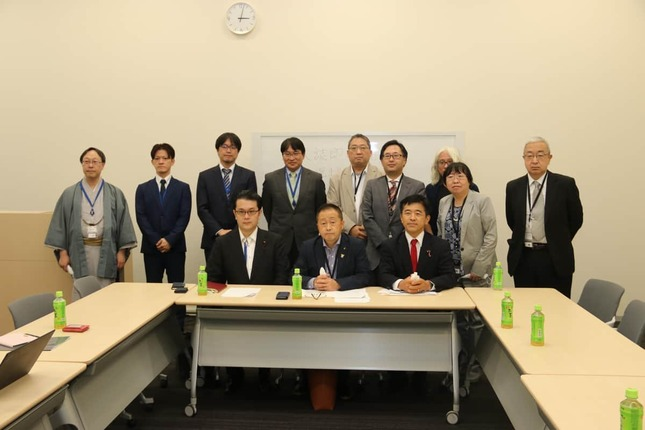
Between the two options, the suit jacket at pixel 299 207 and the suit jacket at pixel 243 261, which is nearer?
the suit jacket at pixel 243 261

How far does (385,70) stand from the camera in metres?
5.34

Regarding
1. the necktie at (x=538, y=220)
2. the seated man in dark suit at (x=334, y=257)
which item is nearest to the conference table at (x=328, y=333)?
the seated man in dark suit at (x=334, y=257)

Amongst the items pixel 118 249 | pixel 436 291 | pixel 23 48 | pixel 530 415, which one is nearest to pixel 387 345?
pixel 436 291

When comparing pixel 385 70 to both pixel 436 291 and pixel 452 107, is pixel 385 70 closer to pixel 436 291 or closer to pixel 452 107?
pixel 452 107

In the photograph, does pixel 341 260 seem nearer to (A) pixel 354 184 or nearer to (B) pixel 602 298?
(A) pixel 354 184

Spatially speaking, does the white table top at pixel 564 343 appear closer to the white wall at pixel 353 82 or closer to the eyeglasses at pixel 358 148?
the eyeglasses at pixel 358 148

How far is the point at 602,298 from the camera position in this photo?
323 cm

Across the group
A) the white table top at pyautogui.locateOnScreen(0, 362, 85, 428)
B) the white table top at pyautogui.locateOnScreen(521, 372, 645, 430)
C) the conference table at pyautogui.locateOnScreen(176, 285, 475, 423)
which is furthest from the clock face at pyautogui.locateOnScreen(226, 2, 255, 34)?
the white table top at pyautogui.locateOnScreen(521, 372, 645, 430)

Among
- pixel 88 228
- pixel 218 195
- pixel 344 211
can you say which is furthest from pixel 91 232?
pixel 344 211

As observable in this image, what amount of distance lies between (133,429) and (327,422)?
3.71 ft

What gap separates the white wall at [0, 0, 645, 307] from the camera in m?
5.26

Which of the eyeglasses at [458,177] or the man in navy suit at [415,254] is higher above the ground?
the eyeglasses at [458,177]

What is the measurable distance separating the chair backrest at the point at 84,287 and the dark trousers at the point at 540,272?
2.95 meters

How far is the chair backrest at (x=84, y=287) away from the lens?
11.3 ft
